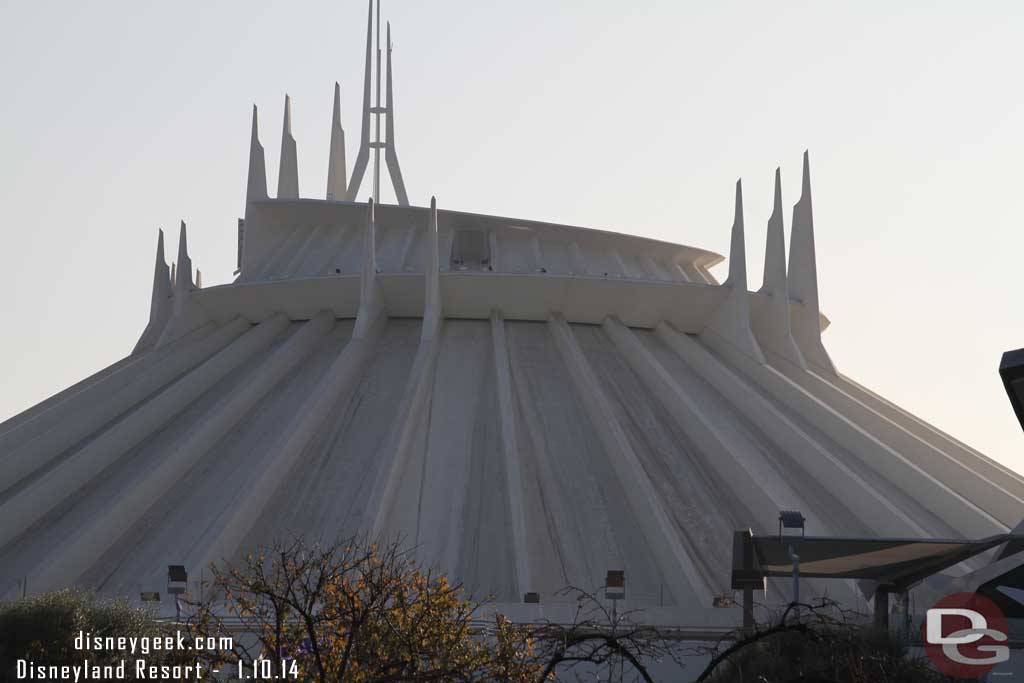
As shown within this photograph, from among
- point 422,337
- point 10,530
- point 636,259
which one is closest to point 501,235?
point 636,259

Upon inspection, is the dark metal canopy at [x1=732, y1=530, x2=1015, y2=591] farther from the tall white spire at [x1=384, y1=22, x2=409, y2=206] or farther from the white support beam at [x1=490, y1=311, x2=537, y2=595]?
the tall white spire at [x1=384, y1=22, x2=409, y2=206]

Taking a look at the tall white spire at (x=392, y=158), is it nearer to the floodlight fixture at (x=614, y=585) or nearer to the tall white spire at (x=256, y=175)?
the tall white spire at (x=256, y=175)

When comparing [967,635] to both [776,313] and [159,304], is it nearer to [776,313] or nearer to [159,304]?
[776,313]

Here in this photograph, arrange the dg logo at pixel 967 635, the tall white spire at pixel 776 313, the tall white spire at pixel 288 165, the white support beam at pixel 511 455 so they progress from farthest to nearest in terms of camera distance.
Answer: the tall white spire at pixel 288 165 → the tall white spire at pixel 776 313 → the white support beam at pixel 511 455 → the dg logo at pixel 967 635

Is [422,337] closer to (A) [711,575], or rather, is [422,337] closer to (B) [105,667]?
(A) [711,575]

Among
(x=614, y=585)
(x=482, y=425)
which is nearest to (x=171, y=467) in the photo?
(x=482, y=425)

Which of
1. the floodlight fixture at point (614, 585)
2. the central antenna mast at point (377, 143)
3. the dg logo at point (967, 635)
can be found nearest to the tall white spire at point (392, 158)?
the central antenna mast at point (377, 143)

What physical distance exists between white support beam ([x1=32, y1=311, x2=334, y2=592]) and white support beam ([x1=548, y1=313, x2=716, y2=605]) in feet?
17.9

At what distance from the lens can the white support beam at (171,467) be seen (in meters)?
22.4

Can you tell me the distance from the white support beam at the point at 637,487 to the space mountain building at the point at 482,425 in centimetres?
6

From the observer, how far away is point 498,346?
29.6 m

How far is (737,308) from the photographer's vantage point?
31.9 m

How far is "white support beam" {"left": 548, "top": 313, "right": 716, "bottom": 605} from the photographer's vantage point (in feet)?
72.8

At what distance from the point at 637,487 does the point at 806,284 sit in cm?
1180
